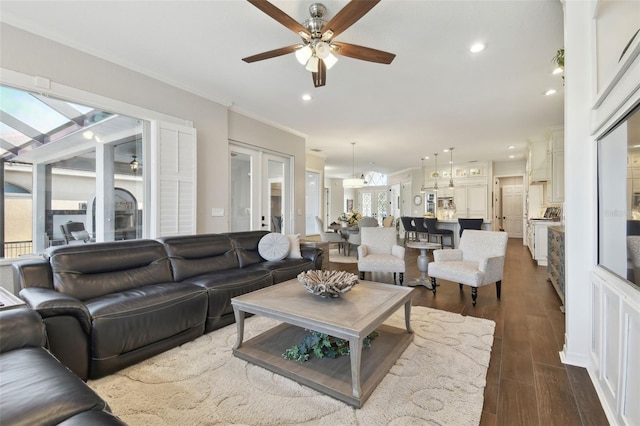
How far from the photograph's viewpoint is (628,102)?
4.61 feet

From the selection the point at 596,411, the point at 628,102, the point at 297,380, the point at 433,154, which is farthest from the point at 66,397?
the point at 433,154

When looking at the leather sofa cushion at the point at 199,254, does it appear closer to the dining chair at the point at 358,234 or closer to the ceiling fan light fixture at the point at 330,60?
the ceiling fan light fixture at the point at 330,60

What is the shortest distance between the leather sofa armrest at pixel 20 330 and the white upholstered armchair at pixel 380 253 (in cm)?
350

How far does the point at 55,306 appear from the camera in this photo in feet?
5.53

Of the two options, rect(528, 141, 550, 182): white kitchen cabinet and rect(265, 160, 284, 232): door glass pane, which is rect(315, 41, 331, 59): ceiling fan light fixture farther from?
rect(528, 141, 550, 182): white kitchen cabinet

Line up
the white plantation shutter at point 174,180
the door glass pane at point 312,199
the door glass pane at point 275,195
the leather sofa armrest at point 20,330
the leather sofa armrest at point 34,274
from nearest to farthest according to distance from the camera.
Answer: the leather sofa armrest at point 20,330, the leather sofa armrest at point 34,274, the white plantation shutter at point 174,180, the door glass pane at point 275,195, the door glass pane at point 312,199

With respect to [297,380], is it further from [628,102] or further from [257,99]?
[257,99]

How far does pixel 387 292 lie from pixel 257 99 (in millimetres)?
3432

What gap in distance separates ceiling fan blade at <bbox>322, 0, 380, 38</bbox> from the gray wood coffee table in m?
1.98

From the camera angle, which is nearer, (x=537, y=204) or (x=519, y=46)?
(x=519, y=46)

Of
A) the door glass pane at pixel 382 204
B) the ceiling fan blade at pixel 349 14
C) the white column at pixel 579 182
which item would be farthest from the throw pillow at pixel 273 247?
the door glass pane at pixel 382 204

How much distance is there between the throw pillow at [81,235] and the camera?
3.19 m

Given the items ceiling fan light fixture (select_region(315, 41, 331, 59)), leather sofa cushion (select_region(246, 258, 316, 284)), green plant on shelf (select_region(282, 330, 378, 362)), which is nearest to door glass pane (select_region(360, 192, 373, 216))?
leather sofa cushion (select_region(246, 258, 316, 284))

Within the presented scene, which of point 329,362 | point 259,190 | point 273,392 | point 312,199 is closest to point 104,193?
point 259,190
